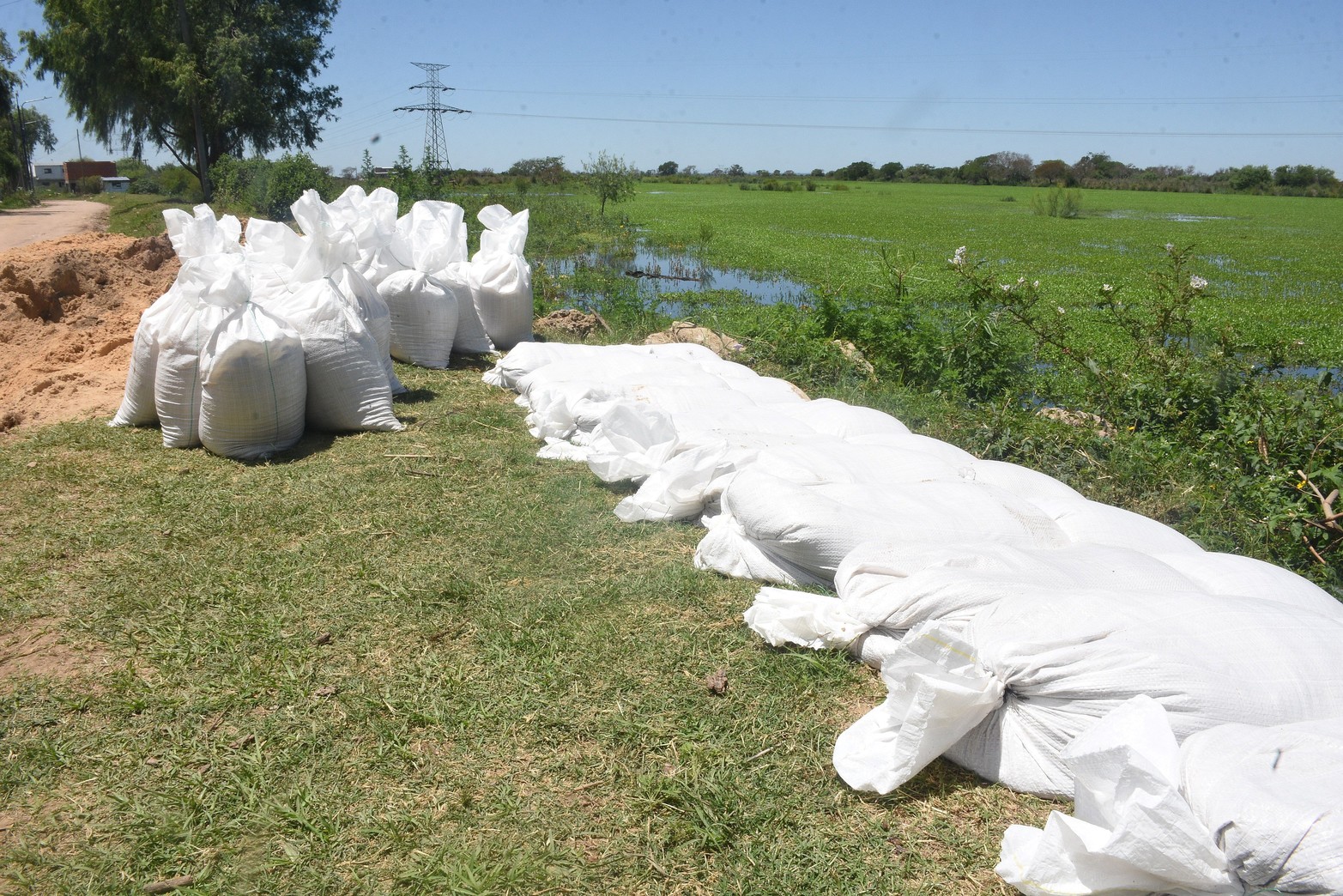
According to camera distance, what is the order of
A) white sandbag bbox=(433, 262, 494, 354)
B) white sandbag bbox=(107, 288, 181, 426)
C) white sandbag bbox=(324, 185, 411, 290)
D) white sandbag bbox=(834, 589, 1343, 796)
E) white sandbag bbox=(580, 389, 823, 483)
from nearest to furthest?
white sandbag bbox=(834, 589, 1343, 796)
white sandbag bbox=(580, 389, 823, 483)
white sandbag bbox=(107, 288, 181, 426)
white sandbag bbox=(324, 185, 411, 290)
white sandbag bbox=(433, 262, 494, 354)

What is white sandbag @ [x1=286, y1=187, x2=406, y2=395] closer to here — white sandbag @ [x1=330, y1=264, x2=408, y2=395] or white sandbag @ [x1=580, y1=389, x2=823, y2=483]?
white sandbag @ [x1=330, y1=264, x2=408, y2=395]

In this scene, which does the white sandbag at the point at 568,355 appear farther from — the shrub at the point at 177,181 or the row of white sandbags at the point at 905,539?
the shrub at the point at 177,181

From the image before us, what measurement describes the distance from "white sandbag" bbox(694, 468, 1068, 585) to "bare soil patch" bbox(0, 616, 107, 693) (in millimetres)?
1884

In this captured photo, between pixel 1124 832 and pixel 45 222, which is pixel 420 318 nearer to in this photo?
pixel 1124 832

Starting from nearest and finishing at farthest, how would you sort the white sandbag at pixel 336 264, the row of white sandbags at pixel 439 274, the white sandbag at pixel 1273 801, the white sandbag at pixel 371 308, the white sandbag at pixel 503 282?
the white sandbag at pixel 1273 801 < the white sandbag at pixel 336 264 < the white sandbag at pixel 371 308 < the row of white sandbags at pixel 439 274 < the white sandbag at pixel 503 282

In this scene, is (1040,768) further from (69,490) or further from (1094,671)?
(69,490)

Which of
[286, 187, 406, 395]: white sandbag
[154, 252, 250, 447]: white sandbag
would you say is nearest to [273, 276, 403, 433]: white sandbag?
[286, 187, 406, 395]: white sandbag

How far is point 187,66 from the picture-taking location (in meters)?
20.2

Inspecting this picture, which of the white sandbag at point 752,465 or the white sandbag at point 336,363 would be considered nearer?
the white sandbag at point 752,465

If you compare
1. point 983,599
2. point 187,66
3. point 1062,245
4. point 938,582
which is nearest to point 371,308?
point 938,582

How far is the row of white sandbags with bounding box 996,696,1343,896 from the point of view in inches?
59.7

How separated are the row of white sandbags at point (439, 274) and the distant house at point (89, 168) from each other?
5686cm

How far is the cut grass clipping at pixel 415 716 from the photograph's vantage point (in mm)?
1860

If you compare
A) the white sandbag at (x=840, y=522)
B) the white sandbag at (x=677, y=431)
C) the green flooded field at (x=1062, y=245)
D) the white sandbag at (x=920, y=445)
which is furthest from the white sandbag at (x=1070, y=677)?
the green flooded field at (x=1062, y=245)
